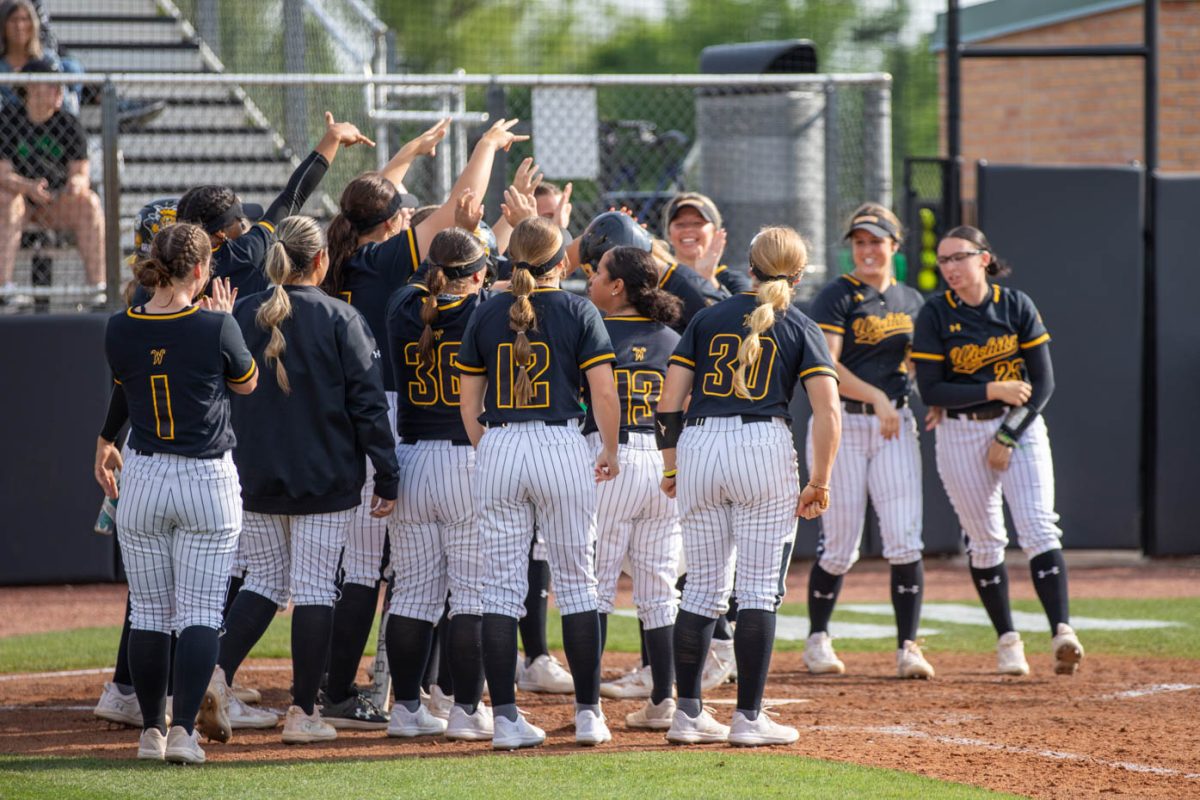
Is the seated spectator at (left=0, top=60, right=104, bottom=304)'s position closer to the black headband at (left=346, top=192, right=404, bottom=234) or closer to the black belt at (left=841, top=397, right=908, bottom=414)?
the black headband at (left=346, top=192, right=404, bottom=234)

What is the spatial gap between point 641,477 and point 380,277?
1314mm

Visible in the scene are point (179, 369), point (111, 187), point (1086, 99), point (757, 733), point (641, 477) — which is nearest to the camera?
point (179, 369)

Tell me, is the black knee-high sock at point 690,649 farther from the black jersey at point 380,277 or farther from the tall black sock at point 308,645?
the black jersey at point 380,277

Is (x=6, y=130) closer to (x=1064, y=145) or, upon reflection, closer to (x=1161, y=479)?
(x=1161, y=479)

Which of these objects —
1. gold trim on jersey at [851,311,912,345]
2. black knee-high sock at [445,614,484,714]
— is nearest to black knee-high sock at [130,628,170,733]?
black knee-high sock at [445,614,484,714]

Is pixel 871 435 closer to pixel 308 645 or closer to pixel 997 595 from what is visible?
pixel 997 595

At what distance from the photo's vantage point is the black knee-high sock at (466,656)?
217 inches

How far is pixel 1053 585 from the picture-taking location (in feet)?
23.6

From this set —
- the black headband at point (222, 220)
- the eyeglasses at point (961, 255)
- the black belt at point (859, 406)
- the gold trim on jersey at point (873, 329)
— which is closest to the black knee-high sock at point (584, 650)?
the black headband at point (222, 220)

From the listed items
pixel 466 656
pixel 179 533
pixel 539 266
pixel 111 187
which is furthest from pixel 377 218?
pixel 111 187

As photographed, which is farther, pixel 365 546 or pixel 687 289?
pixel 687 289

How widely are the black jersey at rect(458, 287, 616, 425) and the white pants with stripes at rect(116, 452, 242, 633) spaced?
3.11 ft

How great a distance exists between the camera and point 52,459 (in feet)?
32.6

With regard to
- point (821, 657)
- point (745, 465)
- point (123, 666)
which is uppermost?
point (745, 465)
